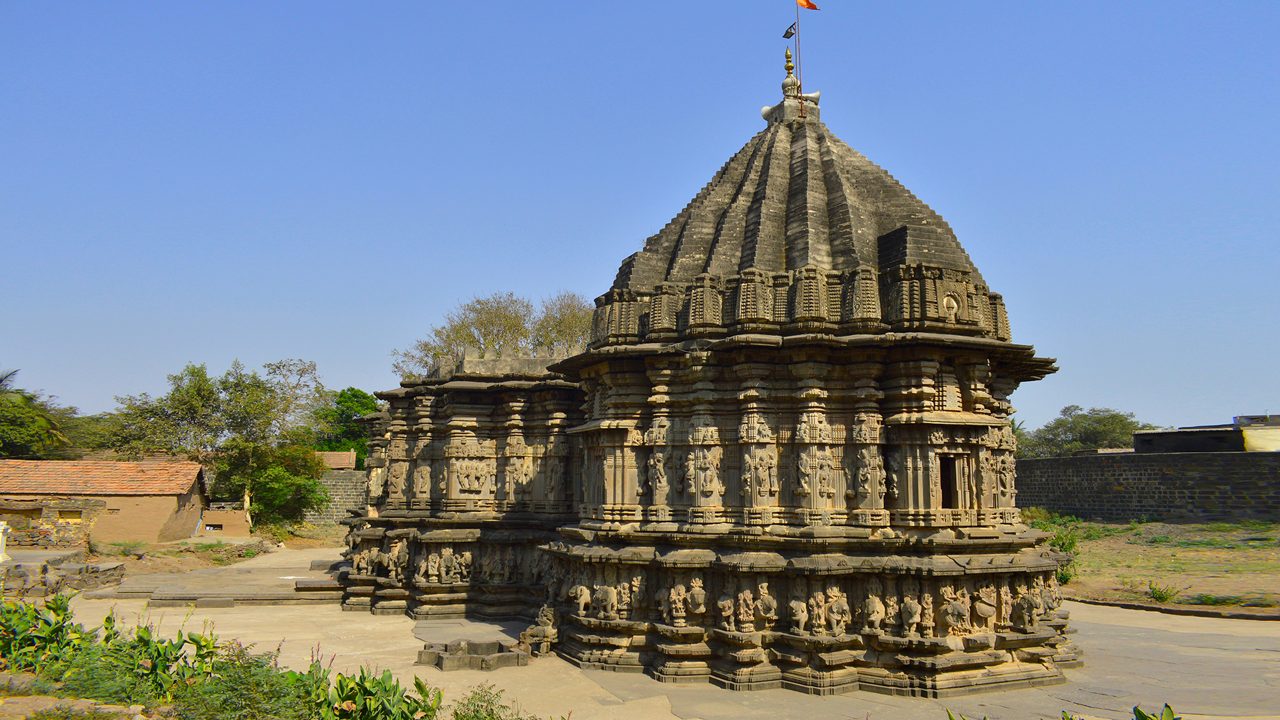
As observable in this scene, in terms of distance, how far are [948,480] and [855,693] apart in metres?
3.21

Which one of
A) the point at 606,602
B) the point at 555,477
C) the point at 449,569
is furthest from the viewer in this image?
the point at 555,477

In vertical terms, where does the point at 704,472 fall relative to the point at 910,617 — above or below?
above

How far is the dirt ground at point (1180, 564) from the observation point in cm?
2033

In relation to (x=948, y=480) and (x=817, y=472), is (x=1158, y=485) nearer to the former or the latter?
(x=948, y=480)

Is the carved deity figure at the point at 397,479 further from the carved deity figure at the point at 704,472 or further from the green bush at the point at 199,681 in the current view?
the carved deity figure at the point at 704,472

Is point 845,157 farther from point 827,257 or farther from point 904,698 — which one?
point 904,698

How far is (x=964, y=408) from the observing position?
12.5 m

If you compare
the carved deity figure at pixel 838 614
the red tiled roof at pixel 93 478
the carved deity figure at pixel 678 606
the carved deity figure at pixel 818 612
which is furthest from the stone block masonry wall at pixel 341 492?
the carved deity figure at pixel 838 614

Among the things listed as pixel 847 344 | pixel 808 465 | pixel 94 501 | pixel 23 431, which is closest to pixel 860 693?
pixel 808 465

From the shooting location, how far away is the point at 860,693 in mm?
11055

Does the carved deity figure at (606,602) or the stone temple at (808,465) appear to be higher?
the stone temple at (808,465)

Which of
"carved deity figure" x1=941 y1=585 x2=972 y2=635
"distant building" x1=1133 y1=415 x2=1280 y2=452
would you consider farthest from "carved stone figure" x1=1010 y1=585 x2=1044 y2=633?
"distant building" x1=1133 y1=415 x2=1280 y2=452

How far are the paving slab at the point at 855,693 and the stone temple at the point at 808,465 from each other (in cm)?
46

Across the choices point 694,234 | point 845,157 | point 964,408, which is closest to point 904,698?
point 964,408
